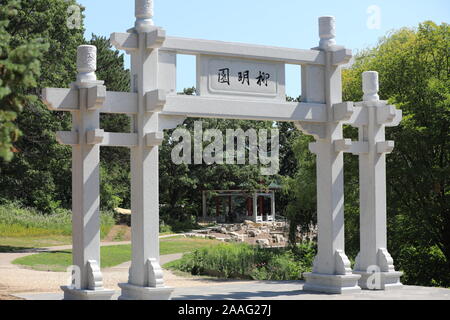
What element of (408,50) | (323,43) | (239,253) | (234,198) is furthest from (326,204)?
(234,198)

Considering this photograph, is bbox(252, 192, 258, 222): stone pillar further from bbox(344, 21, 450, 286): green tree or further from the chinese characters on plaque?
the chinese characters on plaque

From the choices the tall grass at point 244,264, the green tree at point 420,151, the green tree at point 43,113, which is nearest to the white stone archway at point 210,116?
the green tree at point 420,151

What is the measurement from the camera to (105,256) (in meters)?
23.4

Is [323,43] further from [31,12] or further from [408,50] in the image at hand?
[31,12]

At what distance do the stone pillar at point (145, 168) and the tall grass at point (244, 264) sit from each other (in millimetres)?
8867

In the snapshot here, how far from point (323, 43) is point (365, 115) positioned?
154 centimetres

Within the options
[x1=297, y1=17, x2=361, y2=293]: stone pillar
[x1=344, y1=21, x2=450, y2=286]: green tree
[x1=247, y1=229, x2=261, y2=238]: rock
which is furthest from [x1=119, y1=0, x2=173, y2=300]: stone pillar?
[x1=247, y1=229, x2=261, y2=238]: rock

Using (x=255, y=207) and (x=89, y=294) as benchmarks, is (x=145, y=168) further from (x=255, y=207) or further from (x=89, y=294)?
(x=255, y=207)

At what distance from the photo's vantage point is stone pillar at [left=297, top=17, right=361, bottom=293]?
1091cm

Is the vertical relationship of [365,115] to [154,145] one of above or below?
above

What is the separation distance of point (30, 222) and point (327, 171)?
775 inches

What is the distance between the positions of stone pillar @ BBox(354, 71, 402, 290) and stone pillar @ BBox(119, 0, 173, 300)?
13.6 ft

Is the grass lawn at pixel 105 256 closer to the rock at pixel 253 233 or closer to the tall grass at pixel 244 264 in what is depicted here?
the tall grass at pixel 244 264

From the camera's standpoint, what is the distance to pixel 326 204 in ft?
36.3
